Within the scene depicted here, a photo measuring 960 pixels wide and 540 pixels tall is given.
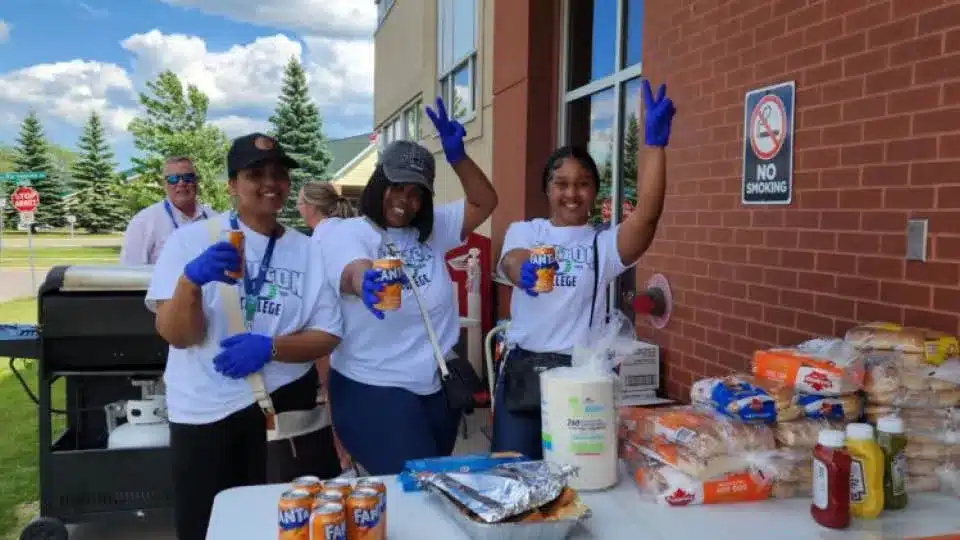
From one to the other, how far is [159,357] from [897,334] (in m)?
3.44

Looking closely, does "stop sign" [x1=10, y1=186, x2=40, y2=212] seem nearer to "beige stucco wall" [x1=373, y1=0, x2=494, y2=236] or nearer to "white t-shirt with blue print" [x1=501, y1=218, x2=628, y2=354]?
"beige stucco wall" [x1=373, y1=0, x2=494, y2=236]

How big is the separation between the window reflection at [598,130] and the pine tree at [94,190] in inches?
2513

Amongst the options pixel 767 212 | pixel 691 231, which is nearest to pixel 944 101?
pixel 767 212

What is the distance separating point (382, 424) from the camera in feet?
9.41

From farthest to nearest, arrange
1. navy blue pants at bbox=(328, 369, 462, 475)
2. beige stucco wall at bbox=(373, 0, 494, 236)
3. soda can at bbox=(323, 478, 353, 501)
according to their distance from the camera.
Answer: beige stucco wall at bbox=(373, 0, 494, 236) → navy blue pants at bbox=(328, 369, 462, 475) → soda can at bbox=(323, 478, 353, 501)

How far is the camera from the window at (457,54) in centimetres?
1011

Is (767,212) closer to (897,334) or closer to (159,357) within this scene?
(897,334)

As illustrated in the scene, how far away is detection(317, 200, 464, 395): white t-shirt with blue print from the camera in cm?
292

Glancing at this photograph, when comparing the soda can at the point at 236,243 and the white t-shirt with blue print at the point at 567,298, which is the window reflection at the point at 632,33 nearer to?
the white t-shirt with blue print at the point at 567,298

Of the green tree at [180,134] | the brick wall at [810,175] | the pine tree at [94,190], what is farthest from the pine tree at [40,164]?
the brick wall at [810,175]

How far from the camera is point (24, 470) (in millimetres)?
5770

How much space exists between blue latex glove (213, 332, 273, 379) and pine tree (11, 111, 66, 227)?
64599mm

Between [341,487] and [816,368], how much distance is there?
1.41 meters

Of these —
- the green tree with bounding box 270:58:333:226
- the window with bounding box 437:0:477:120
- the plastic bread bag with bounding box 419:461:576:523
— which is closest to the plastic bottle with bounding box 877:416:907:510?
the plastic bread bag with bounding box 419:461:576:523
